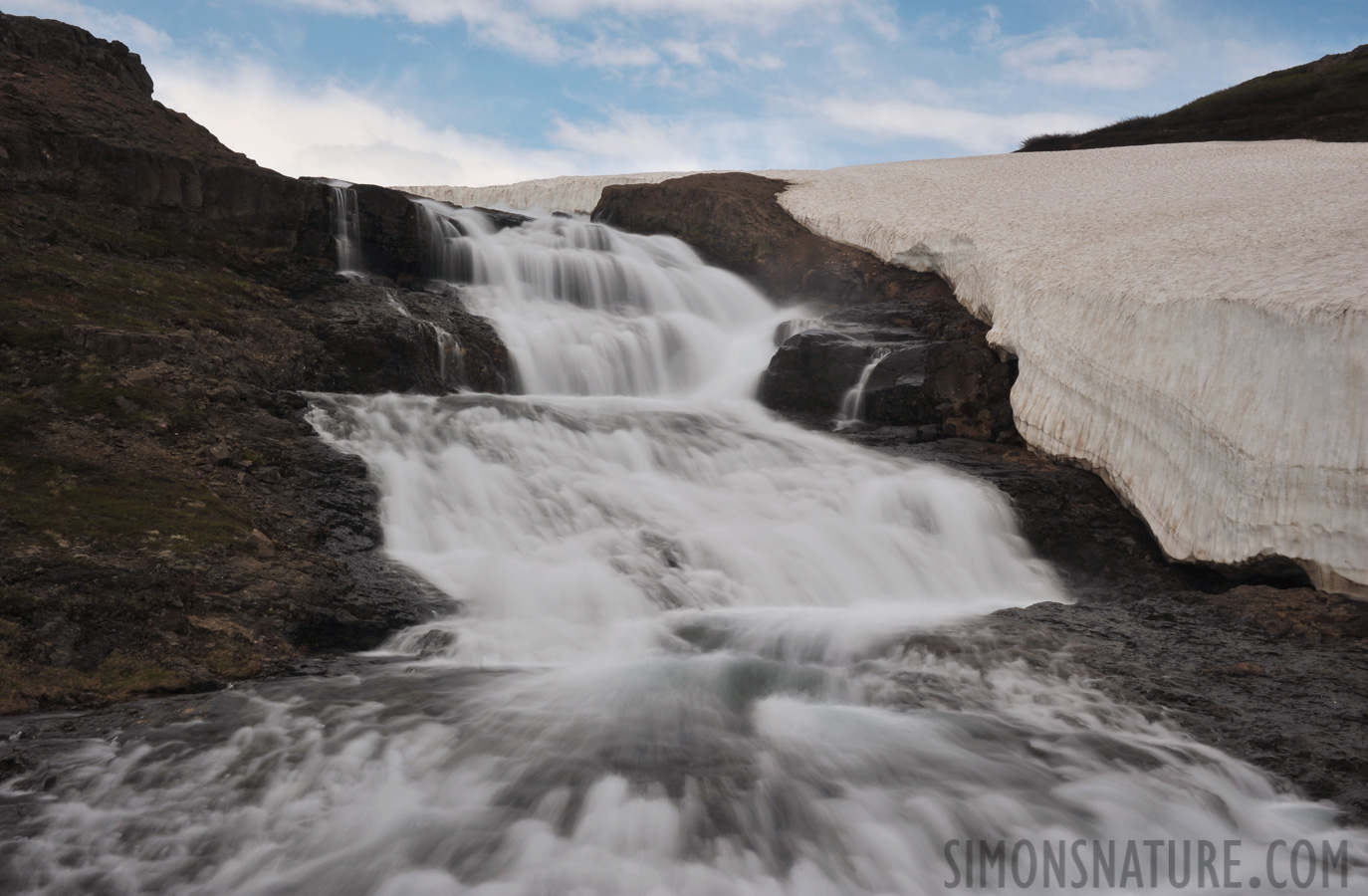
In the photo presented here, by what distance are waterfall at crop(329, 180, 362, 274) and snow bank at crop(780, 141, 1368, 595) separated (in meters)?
8.23

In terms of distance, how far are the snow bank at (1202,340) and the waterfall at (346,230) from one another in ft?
27.0

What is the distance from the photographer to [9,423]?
5.61 metres

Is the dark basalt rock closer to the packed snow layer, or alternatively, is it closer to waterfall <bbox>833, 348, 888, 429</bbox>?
waterfall <bbox>833, 348, 888, 429</bbox>

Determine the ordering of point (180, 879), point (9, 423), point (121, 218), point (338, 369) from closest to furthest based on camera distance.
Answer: point (180, 879), point (9, 423), point (338, 369), point (121, 218)

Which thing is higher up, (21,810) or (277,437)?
(277,437)

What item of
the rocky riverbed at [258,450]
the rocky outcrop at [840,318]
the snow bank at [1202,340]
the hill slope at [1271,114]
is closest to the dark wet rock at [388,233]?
the rocky riverbed at [258,450]

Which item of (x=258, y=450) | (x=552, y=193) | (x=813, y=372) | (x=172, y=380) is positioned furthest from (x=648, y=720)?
(x=552, y=193)

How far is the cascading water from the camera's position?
3.40 metres

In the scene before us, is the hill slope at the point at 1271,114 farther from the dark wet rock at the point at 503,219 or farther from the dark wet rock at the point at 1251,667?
the dark wet rock at the point at 1251,667

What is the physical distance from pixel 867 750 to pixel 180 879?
10.2 ft

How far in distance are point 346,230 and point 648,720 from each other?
382 inches

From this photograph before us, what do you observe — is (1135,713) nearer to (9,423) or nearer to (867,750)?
(867,750)

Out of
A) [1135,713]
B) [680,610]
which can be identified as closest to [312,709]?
[680,610]

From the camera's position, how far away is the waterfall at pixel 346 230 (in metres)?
11.6
